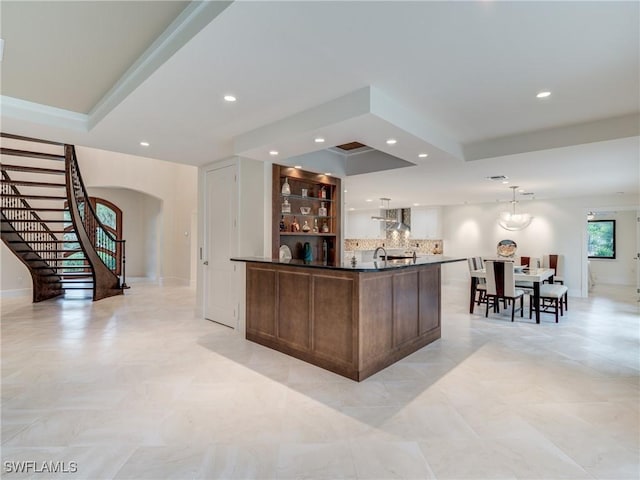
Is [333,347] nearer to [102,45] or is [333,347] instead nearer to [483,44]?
[483,44]

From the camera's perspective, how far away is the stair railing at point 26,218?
19.2ft

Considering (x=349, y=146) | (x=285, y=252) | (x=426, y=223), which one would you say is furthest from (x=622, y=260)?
(x=285, y=252)

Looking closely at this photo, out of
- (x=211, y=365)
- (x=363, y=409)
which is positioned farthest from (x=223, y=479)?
(x=211, y=365)

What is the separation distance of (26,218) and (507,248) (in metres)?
10.9

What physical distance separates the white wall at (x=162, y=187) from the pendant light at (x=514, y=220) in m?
7.88

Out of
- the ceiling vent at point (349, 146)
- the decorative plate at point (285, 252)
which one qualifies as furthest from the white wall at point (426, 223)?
the decorative plate at point (285, 252)

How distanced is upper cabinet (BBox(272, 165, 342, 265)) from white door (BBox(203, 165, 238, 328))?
64cm

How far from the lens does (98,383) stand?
2855 mm

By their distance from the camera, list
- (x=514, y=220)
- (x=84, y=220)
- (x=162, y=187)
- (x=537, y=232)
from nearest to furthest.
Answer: (x=84, y=220)
(x=514, y=220)
(x=537, y=232)
(x=162, y=187)

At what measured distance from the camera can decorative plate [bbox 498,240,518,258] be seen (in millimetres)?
8453

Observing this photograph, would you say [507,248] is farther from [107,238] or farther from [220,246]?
[107,238]

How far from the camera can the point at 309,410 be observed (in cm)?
244

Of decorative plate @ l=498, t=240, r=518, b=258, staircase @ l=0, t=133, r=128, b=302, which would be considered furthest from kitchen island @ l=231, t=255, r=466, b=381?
decorative plate @ l=498, t=240, r=518, b=258

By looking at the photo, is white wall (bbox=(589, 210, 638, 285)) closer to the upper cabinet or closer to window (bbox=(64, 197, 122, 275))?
the upper cabinet
